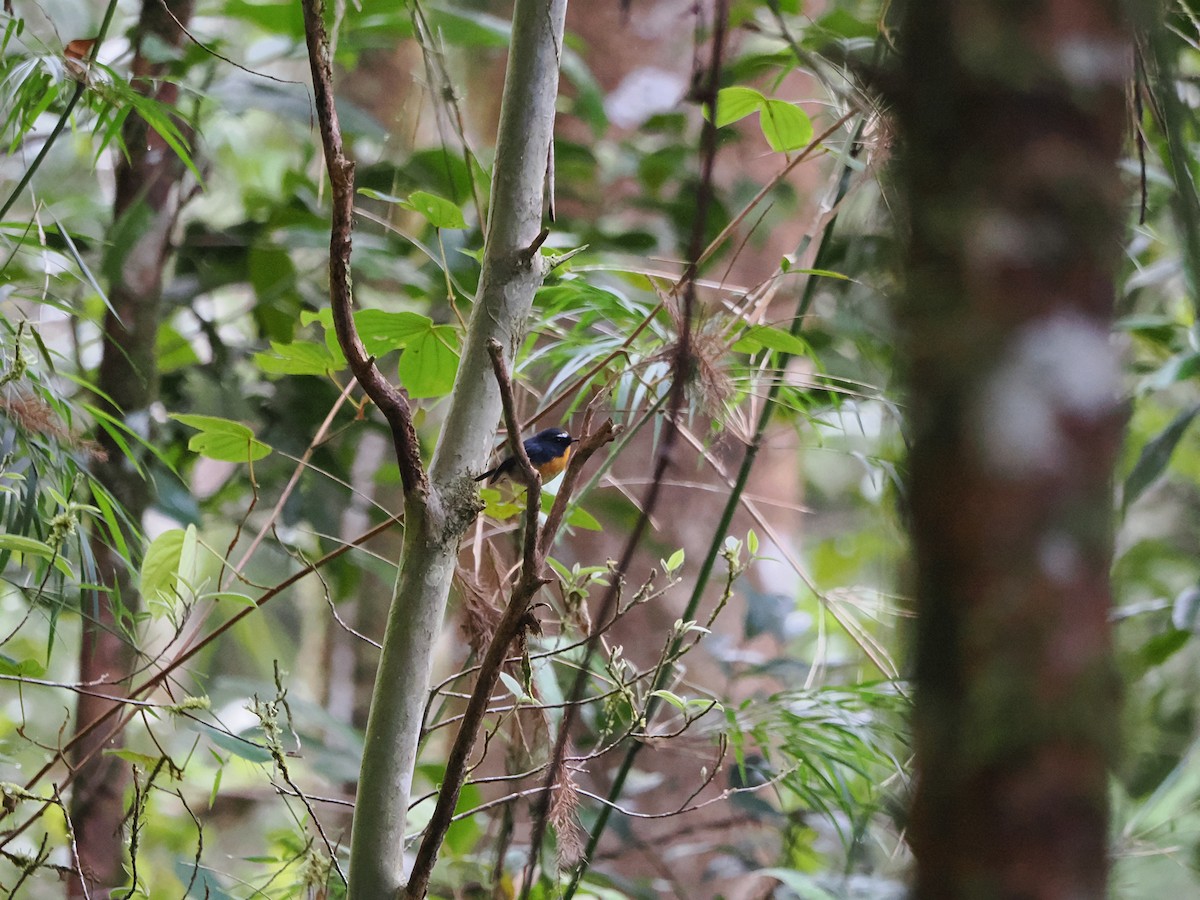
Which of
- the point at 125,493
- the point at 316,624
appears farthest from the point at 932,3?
the point at 316,624

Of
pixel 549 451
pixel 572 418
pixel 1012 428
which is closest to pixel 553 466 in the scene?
pixel 549 451

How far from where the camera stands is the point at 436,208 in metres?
0.84

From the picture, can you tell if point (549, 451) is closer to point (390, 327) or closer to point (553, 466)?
point (553, 466)

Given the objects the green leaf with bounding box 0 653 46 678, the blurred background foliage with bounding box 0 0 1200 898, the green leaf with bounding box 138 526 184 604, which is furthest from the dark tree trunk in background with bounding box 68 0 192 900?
the green leaf with bounding box 138 526 184 604

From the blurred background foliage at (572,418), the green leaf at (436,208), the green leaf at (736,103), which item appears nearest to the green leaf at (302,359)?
the blurred background foliage at (572,418)

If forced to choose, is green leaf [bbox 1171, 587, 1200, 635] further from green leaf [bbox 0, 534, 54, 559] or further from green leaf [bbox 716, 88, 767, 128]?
green leaf [bbox 0, 534, 54, 559]

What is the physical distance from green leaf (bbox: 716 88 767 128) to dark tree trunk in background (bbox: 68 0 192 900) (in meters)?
0.78

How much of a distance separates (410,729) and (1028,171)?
0.56 m

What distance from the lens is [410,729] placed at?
68 cm

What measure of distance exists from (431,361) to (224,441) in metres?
0.23

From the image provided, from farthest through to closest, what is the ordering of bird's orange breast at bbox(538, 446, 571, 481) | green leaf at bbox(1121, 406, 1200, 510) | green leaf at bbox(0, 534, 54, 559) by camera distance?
bird's orange breast at bbox(538, 446, 571, 481), green leaf at bbox(1121, 406, 1200, 510), green leaf at bbox(0, 534, 54, 559)

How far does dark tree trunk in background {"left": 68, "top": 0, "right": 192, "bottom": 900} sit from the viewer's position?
132 cm

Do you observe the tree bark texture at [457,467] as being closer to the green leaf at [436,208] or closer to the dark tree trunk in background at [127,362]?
the green leaf at [436,208]

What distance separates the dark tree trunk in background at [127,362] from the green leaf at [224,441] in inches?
14.7
